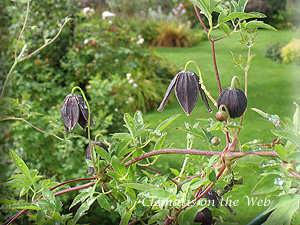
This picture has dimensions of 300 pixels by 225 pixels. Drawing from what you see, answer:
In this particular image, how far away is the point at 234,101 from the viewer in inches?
13.8

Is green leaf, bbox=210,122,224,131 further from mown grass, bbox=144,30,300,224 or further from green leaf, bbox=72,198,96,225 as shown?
mown grass, bbox=144,30,300,224

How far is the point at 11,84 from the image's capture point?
171 cm

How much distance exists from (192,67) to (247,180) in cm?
177

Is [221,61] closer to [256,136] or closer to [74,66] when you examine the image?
[256,136]

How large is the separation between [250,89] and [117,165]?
322 cm

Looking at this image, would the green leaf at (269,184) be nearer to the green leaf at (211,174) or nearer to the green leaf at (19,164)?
the green leaf at (211,174)

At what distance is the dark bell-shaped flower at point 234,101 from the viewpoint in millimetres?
350

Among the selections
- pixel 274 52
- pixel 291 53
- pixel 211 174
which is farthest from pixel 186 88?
pixel 274 52

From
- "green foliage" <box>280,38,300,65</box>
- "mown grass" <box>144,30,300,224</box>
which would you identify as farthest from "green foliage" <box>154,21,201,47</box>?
"green foliage" <box>280,38,300,65</box>

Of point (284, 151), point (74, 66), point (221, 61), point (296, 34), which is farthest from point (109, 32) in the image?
point (296, 34)

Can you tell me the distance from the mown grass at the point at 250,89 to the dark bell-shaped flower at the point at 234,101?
1.68 meters

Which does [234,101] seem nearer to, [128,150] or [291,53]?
[128,150]

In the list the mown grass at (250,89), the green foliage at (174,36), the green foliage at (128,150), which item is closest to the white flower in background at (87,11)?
the green foliage at (128,150)

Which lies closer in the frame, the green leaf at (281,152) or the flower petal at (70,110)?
the green leaf at (281,152)
